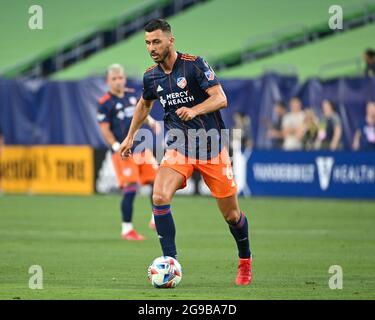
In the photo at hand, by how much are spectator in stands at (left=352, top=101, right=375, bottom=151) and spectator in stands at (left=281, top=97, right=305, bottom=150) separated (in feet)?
4.49

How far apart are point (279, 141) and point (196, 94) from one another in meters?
14.5

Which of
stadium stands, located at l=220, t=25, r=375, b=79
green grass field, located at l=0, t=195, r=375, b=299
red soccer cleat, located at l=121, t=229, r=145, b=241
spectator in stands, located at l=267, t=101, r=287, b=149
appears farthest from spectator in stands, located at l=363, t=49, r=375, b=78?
red soccer cleat, located at l=121, t=229, r=145, b=241

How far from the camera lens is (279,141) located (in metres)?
25.3

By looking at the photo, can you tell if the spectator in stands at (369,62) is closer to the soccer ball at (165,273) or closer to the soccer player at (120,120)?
the soccer player at (120,120)

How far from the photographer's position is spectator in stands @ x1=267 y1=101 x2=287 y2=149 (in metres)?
25.3

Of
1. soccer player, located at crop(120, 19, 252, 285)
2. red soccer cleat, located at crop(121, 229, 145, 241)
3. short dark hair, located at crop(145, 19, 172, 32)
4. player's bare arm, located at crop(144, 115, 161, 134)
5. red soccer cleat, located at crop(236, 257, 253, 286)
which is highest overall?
short dark hair, located at crop(145, 19, 172, 32)

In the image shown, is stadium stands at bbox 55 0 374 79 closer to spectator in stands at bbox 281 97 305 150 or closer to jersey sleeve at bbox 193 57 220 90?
spectator in stands at bbox 281 97 305 150

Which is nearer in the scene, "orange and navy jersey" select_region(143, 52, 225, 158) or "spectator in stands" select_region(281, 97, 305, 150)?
"orange and navy jersey" select_region(143, 52, 225, 158)

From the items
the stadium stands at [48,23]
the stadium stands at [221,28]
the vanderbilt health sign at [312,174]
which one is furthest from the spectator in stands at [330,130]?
the stadium stands at [48,23]

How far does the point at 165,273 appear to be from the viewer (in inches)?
416

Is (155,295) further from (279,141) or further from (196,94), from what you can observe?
(279,141)

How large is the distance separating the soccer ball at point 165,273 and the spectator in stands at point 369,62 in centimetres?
1333

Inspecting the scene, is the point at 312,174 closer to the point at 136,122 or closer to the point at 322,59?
the point at 322,59

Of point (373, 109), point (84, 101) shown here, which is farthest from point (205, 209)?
point (84, 101)
